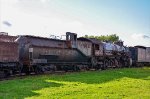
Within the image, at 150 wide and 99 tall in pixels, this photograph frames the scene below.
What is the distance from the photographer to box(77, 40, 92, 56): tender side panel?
33.6 metres

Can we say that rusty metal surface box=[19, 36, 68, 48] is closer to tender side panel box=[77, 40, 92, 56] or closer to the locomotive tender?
the locomotive tender

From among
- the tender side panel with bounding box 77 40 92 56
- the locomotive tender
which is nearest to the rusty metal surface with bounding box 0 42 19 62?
the locomotive tender

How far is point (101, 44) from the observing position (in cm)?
3953

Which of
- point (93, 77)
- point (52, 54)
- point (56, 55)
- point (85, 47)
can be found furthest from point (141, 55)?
point (93, 77)

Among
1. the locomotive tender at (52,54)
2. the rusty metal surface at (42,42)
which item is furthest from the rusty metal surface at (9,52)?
the rusty metal surface at (42,42)

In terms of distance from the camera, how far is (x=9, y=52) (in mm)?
23391

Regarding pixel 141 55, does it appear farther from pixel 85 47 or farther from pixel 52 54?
pixel 52 54

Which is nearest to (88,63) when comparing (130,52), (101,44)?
(101,44)

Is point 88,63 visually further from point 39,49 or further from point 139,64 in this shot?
point 139,64

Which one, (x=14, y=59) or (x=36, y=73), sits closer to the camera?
(x=14, y=59)

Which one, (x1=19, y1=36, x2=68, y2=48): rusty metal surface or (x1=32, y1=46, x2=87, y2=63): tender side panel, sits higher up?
(x1=19, y1=36, x2=68, y2=48): rusty metal surface

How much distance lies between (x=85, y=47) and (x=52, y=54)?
6.94 metres

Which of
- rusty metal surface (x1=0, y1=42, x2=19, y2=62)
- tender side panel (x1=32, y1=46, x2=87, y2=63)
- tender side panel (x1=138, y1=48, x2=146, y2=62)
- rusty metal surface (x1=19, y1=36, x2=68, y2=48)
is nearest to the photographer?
rusty metal surface (x1=0, y1=42, x2=19, y2=62)

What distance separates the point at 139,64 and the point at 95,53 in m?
19.1
